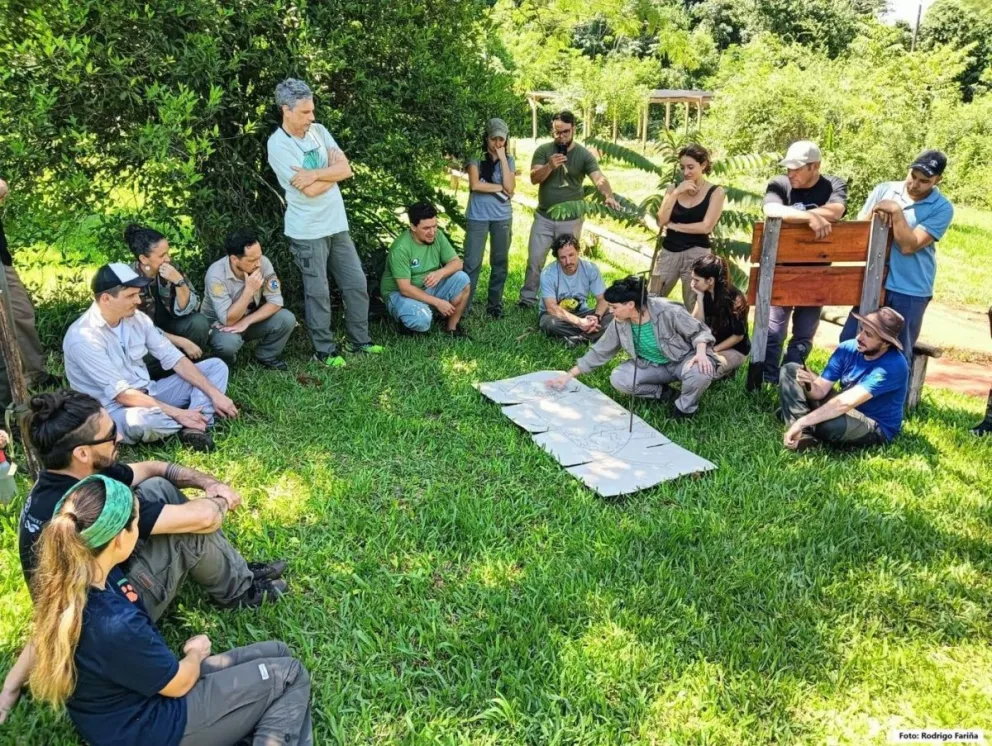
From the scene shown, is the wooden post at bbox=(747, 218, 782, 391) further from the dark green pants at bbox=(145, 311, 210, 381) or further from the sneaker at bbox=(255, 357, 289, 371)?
the dark green pants at bbox=(145, 311, 210, 381)

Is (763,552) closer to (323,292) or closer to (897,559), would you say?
(897,559)

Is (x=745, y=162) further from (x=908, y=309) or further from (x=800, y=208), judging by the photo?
(x=908, y=309)

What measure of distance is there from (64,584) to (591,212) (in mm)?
4771

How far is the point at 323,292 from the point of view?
19.3ft

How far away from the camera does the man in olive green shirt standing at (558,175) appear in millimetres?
6809

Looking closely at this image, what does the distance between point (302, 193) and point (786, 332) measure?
386 cm

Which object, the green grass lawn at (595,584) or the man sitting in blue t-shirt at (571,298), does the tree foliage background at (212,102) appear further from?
the green grass lawn at (595,584)

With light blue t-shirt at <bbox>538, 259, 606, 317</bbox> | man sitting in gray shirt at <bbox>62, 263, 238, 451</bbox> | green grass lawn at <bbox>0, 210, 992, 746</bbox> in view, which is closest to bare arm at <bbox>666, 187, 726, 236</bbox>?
light blue t-shirt at <bbox>538, 259, 606, 317</bbox>

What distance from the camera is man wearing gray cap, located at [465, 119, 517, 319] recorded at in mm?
6789

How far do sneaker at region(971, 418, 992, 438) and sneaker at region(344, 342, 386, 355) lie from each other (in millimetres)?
4470

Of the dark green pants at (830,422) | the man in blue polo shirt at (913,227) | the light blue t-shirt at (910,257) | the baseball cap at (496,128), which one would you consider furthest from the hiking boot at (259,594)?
the baseball cap at (496,128)

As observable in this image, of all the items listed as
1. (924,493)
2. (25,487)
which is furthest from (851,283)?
(25,487)

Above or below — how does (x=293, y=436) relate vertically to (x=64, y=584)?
below

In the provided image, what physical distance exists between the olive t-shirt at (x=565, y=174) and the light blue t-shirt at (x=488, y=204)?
33 centimetres
